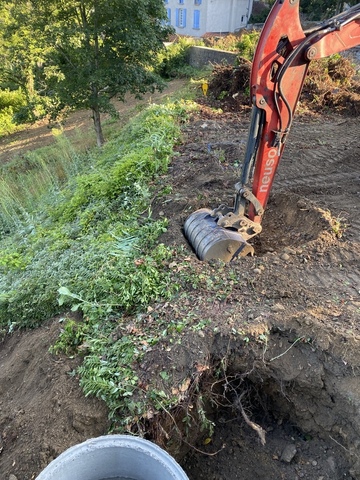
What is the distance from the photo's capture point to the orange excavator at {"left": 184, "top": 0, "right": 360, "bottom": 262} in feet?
12.0

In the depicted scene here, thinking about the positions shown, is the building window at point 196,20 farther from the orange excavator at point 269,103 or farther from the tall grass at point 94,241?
the orange excavator at point 269,103

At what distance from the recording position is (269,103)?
3.91m

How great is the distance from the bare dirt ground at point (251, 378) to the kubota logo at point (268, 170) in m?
0.79

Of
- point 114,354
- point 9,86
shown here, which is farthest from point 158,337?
point 9,86

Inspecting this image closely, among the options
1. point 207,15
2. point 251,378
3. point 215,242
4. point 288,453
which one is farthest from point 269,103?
point 207,15

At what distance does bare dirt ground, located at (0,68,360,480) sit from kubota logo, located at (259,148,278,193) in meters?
0.79

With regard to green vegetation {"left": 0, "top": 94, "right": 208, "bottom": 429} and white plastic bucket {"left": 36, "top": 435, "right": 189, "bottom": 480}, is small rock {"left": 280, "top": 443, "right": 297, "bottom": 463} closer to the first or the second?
green vegetation {"left": 0, "top": 94, "right": 208, "bottom": 429}

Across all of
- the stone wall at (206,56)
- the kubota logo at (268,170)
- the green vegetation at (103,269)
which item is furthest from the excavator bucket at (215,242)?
the stone wall at (206,56)

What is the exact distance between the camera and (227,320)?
3566mm

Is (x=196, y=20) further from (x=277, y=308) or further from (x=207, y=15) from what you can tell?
(x=277, y=308)

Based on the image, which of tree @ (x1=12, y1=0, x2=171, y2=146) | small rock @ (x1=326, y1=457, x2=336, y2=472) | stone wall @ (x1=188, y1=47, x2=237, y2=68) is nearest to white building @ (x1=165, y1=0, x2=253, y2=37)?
stone wall @ (x1=188, y1=47, x2=237, y2=68)

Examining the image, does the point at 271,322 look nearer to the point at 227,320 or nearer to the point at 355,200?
the point at 227,320

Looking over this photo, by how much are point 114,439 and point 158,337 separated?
1266 mm

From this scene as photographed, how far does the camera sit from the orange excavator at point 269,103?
12.0 ft
